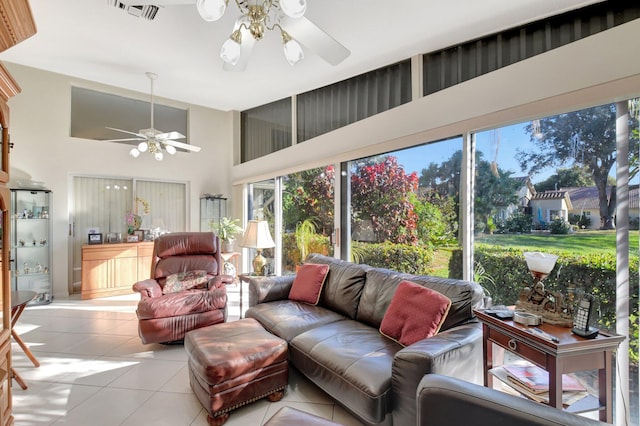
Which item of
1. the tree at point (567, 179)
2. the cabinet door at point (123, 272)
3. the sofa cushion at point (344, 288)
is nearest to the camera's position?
the tree at point (567, 179)

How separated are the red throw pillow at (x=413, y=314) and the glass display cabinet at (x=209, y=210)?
485 cm

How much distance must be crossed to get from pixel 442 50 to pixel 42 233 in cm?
607

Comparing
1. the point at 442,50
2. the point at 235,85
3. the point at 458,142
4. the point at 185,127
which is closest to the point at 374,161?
the point at 458,142

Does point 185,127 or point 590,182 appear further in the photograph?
point 185,127

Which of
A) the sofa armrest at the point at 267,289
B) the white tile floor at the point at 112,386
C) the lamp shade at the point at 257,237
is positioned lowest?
the white tile floor at the point at 112,386

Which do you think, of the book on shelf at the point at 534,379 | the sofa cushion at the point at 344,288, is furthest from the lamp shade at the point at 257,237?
the book on shelf at the point at 534,379

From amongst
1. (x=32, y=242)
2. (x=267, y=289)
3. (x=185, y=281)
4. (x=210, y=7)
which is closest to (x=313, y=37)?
(x=210, y=7)

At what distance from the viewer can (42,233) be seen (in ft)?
15.0

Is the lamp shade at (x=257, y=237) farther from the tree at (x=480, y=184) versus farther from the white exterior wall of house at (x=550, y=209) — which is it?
the white exterior wall of house at (x=550, y=209)

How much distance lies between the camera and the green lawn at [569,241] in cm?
178

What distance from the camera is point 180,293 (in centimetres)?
320

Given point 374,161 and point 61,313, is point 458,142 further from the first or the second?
point 61,313

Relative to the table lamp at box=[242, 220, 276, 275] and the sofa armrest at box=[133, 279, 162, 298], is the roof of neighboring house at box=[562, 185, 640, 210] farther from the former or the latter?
the sofa armrest at box=[133, 279, 162, 298]

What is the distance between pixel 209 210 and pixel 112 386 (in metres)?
4.22
